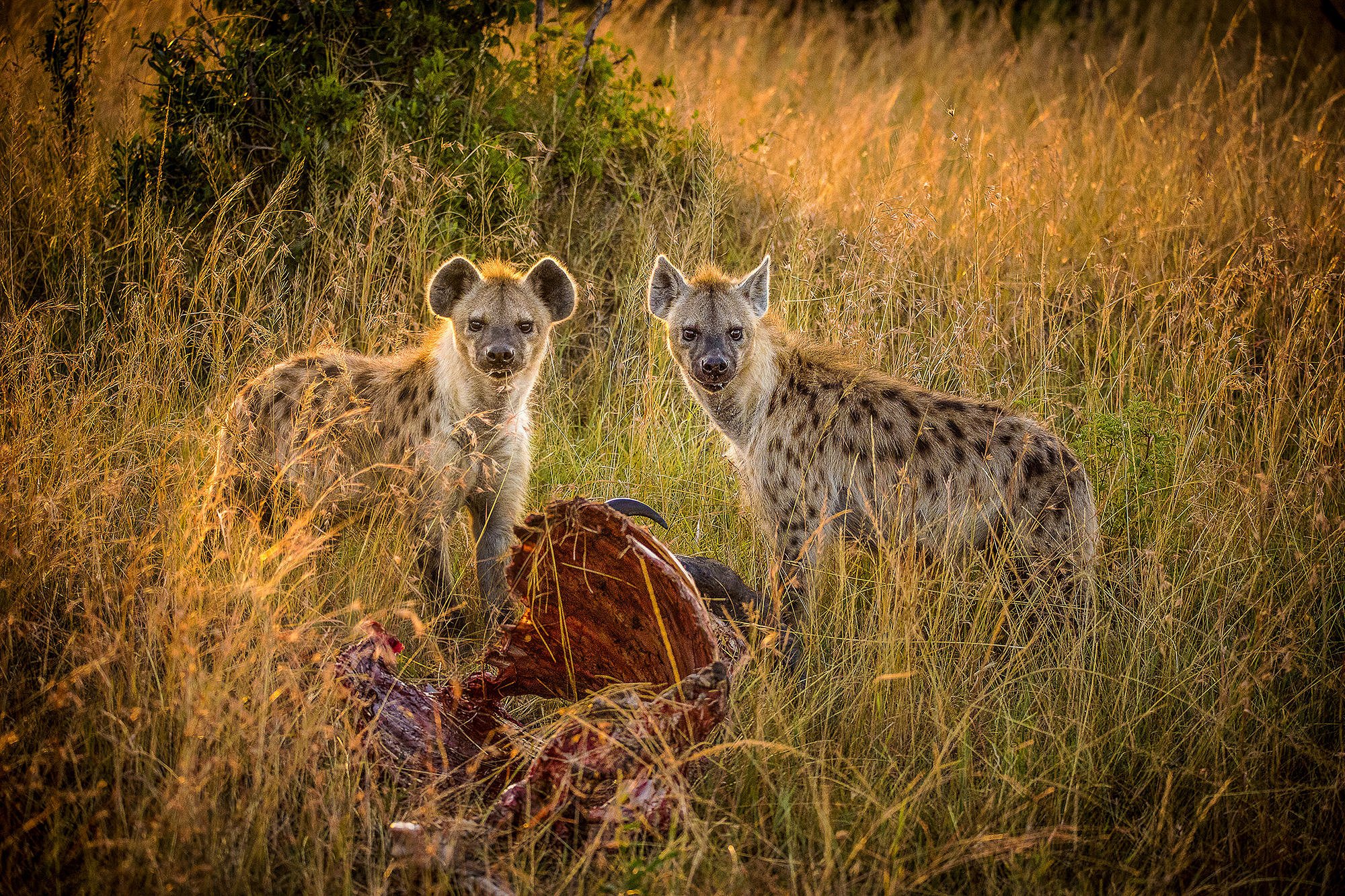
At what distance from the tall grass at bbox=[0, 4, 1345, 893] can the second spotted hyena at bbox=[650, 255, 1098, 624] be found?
0.18 m

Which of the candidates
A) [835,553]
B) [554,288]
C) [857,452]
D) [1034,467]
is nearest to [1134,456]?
[1034,467]

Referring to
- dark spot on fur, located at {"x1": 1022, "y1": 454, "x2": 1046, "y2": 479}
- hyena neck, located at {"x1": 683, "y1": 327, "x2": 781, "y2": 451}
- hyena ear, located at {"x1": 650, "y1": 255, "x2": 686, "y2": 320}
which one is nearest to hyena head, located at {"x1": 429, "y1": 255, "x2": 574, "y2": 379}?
hyena ear, located at {"x1": 650, "y1": 255, "x2": 686, "y2": 320}

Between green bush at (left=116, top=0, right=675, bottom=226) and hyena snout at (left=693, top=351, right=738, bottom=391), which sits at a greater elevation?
green bush at (left=116, top=0, right=675, bottom=226)

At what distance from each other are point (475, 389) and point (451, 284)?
0.43 meters

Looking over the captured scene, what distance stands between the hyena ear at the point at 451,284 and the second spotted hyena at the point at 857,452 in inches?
29.1

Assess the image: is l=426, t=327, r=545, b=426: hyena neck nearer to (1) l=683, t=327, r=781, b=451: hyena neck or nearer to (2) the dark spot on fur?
(1) l=683, t=327, r=781, b=451: hyena neck

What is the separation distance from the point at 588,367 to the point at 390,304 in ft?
3.21

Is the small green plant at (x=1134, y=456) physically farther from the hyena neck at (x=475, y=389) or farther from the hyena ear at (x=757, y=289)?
the hyena neck at (x=475, y=389)

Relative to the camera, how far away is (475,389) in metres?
4.07

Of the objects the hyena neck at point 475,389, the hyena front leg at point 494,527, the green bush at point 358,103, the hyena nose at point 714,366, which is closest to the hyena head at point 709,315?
the hyena nose at point 714,366

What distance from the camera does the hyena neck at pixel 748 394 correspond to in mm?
4051

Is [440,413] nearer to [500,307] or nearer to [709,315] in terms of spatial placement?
[500,307]

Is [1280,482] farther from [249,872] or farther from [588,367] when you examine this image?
[249,872]

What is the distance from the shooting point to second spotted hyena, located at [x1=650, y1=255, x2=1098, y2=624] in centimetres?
344
